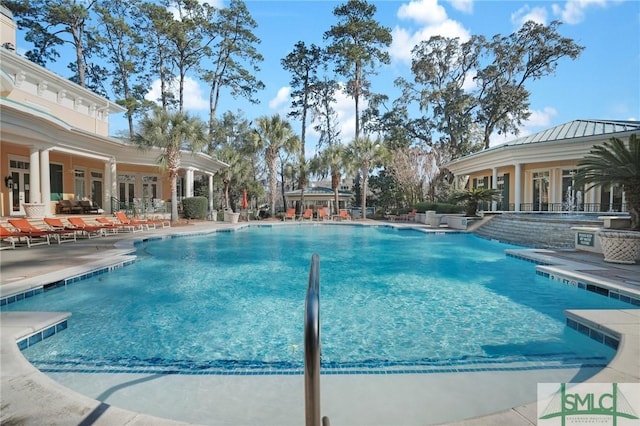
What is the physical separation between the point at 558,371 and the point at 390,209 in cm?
2963

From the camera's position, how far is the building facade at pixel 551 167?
1830cm

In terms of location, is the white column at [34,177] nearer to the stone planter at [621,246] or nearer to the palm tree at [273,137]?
the palm tree at [273,137]

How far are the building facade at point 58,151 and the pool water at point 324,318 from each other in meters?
8.20

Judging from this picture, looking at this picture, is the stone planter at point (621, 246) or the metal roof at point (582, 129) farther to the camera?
the metal roof at point (582, 129)

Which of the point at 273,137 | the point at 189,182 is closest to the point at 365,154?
the point at 273,137

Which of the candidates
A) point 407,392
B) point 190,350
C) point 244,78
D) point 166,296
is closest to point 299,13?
point 166,296

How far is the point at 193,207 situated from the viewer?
A: 942 inches

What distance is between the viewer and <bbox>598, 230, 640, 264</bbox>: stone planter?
8539mm

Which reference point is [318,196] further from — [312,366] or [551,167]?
[312,366]

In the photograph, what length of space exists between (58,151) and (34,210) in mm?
4082

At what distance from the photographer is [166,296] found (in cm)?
708

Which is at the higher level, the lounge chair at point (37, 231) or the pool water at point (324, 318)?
the lounge chair at point (37, 231)

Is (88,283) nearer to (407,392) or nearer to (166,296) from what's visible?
(166,296)

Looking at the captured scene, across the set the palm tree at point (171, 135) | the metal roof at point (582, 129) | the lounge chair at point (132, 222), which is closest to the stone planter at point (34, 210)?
the lounge chair at point (132, 222)
